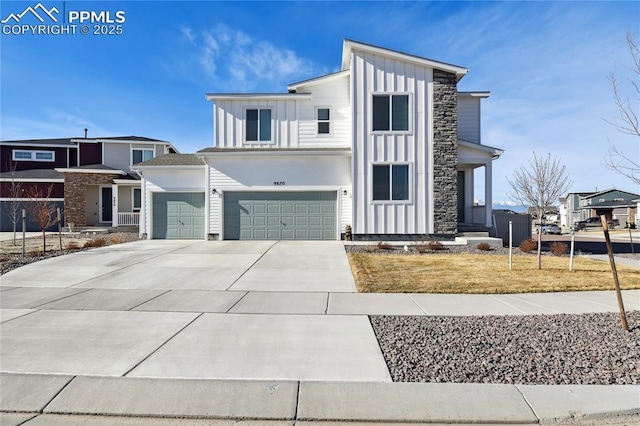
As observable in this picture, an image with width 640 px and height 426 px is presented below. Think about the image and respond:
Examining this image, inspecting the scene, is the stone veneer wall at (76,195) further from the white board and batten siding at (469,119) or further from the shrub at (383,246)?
the white board and batten siding at (469,119)

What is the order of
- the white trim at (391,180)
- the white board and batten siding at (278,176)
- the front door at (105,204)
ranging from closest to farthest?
the white trim at (391,180), the white board and batten siding at (278,176), the front door at (105,204)

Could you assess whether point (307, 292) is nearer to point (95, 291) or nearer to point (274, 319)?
point (274, 319)

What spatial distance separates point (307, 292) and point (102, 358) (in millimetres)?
3910

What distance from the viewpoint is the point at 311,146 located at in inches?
634

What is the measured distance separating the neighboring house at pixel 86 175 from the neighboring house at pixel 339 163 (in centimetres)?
702

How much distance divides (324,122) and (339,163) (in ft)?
8.43

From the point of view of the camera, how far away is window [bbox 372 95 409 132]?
14344 millimetres

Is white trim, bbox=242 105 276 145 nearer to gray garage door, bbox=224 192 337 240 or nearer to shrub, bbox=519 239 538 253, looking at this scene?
gray garage door, bbox=224 192 337 240

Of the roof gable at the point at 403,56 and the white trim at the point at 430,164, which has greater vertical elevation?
the roof gable at the point at 403,56

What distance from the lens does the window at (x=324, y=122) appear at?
53.0ft

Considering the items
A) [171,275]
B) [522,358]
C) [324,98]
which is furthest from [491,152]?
[171,275]

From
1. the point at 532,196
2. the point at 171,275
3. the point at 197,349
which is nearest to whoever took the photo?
the point at 197,349

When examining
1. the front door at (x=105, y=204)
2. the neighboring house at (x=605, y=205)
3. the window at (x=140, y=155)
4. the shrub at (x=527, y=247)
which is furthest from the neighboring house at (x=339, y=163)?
the neighboring house at (x=605, y=205)

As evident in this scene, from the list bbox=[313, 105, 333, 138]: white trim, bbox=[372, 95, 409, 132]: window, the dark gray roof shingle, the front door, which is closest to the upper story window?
the front door
